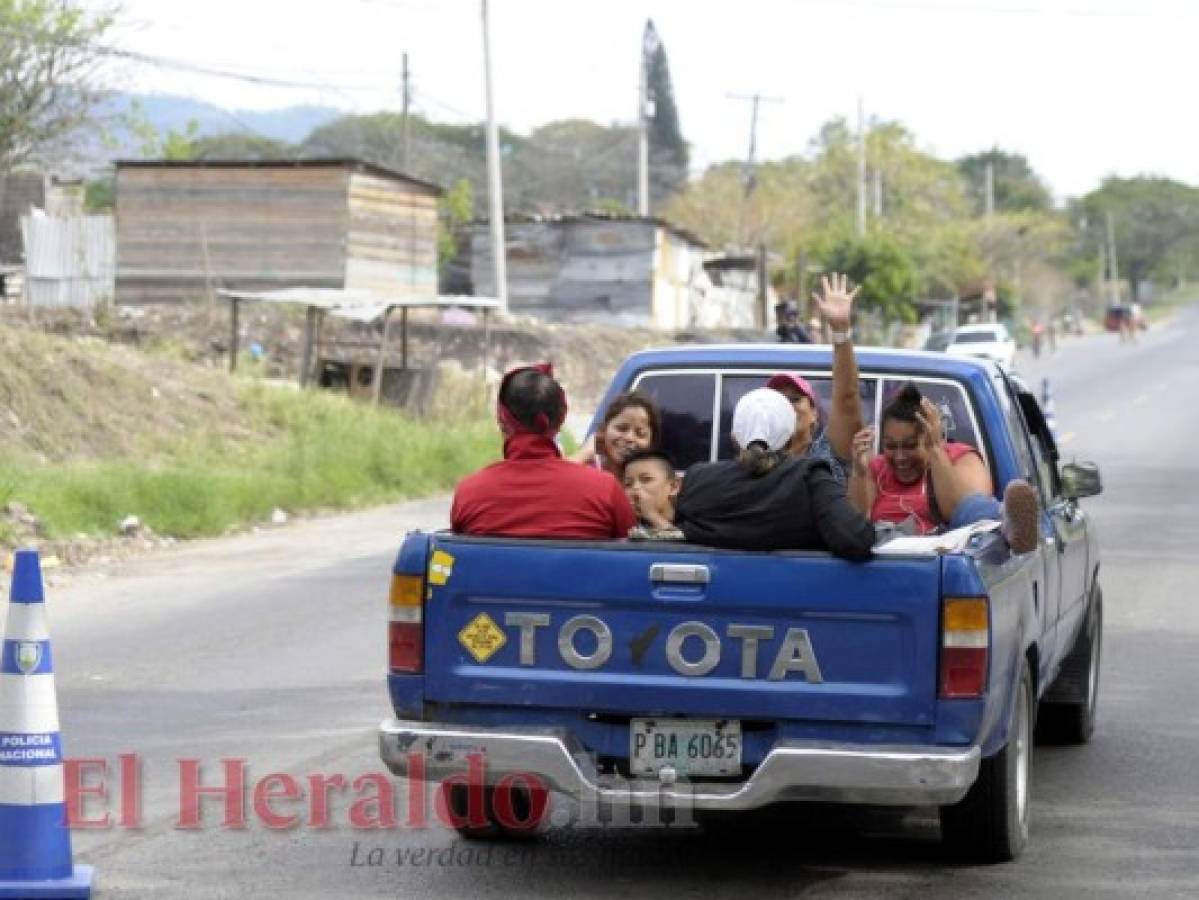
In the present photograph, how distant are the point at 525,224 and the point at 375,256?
1375 centimetres

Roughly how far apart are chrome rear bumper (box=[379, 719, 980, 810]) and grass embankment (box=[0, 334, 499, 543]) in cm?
1204

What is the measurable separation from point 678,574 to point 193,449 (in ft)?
64.5

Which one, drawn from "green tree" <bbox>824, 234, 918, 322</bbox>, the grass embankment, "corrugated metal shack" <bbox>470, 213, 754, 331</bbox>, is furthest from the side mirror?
"green tree" <bbox>824, 234, 918, 322</bbox>

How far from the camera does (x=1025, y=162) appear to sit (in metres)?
168

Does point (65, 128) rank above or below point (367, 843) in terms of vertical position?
above

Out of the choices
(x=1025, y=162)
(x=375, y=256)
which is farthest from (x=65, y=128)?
(x=1025, y=162)

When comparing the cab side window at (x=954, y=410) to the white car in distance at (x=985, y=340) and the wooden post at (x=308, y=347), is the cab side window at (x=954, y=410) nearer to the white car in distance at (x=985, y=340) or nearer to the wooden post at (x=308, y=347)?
the wooden post at (x=308, y=347)

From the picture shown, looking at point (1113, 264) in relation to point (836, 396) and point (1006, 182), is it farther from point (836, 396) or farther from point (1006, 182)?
point (836, 396)

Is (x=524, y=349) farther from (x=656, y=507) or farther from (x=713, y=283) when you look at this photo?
(x=656, y=507)

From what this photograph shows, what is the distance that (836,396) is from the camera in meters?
8.63

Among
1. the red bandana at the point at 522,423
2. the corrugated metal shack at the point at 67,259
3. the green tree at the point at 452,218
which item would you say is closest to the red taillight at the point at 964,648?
the red bandana at the point at 522,423

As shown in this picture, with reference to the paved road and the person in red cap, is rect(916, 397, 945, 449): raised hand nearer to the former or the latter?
the person in red cap

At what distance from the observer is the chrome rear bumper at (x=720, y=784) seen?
6.61 m

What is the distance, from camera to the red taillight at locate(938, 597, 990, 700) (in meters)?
6.64
